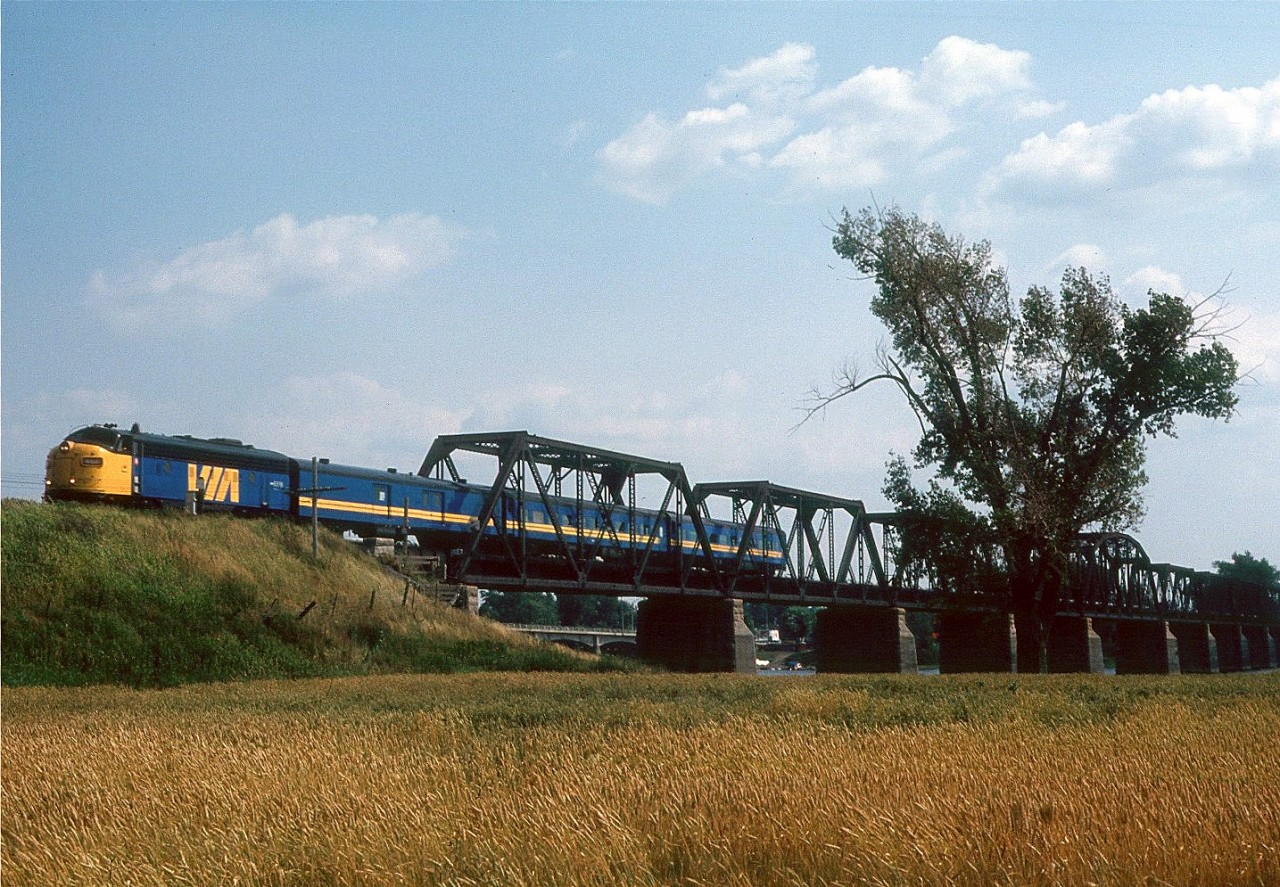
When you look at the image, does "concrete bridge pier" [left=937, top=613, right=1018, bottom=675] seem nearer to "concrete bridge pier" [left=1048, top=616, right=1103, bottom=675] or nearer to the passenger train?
"concrete bridge pier" [left=1048, top=616, right=1103, bottom=675]

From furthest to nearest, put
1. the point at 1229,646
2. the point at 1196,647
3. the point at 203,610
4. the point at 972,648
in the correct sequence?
the point at 1229,646
the point at 1196,647
the point at 972,648
the point at 203,610

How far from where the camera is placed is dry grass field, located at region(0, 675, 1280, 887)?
6.79 m

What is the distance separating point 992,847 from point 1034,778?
9.37ft

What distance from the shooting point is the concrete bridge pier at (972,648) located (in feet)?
221

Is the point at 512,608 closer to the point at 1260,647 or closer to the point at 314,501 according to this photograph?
the point at 1260,647

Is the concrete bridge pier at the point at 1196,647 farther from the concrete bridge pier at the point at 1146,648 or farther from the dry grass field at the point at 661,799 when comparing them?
the dry grass field at the point at 661,799

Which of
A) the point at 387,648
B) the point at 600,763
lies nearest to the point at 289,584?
the point at 387,648

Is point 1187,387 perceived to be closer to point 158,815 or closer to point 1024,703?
point 1024,703

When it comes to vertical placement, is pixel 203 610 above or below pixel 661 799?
above

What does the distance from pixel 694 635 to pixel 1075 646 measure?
3912 centimetres

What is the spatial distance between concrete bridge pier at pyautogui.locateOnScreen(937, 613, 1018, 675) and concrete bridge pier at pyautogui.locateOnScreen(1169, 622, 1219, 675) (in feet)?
187

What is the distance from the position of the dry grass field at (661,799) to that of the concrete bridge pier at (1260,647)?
531 feet

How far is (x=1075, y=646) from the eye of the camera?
94.8m

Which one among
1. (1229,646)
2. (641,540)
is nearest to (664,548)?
(641,540)
